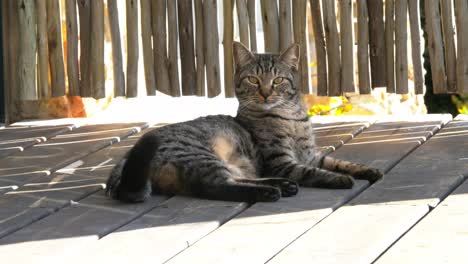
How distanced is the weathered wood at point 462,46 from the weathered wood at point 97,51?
2.25m

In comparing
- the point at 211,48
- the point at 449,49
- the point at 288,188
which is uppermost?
the point at 211,48

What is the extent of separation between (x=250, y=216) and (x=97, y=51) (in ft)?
8.71

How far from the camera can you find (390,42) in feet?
20.6

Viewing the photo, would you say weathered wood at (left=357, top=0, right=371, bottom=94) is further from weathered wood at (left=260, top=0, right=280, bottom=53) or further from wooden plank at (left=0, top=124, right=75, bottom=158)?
wooden plank at (left=0, top=124, right=75, bottom=158)

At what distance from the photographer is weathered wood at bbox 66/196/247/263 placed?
12.1 ft

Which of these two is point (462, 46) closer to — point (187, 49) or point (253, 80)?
point (253, 80)

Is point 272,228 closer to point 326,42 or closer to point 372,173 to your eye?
point 372,173

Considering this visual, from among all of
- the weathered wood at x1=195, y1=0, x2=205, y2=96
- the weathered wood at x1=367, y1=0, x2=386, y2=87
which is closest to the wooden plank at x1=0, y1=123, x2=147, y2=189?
the weathered wood at x1=195, y1=0, x2=205, y2=96

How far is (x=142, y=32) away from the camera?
650cm

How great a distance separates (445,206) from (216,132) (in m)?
1.40

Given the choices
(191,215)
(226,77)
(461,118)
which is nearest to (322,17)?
(226,77)

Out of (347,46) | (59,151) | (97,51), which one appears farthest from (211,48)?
(59,151)

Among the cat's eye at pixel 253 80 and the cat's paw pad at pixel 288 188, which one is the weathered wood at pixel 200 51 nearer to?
the cat's eye at pixel 253 80

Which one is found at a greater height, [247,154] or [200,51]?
[200,51]
